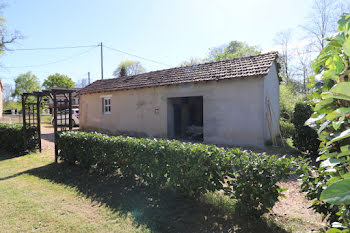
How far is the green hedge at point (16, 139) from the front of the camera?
381 inches

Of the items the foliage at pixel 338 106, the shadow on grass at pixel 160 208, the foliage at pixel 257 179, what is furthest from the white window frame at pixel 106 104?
the foliage at pixel 338 106

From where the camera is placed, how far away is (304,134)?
25.9 feet

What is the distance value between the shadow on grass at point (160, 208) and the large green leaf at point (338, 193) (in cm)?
298

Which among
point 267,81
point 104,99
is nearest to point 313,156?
point 267,81

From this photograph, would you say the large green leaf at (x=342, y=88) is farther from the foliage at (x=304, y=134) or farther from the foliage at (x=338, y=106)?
the foliage at (x=304, y=134)

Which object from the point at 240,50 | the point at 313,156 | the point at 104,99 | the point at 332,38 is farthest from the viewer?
the point at 240,50

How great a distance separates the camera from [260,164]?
3363 millimetres

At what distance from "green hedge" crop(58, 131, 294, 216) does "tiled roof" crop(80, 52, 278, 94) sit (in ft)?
21.2

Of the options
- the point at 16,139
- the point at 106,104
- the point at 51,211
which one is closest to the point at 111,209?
the point at 51,211

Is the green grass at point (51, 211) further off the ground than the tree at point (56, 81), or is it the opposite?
the tree at point (56, 81)

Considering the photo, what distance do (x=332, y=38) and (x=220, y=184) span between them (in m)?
2.94

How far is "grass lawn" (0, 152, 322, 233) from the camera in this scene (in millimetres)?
3578

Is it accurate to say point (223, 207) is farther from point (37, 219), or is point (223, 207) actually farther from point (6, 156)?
point (6, 156)

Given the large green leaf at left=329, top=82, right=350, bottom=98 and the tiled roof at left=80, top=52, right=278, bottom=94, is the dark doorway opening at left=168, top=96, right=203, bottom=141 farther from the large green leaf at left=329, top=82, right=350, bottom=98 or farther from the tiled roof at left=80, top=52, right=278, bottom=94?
the large green leaf at left=329, top=82, right=350, bottom=98
